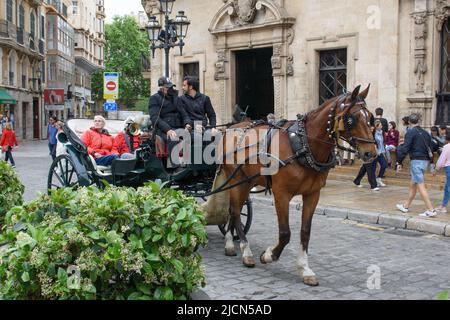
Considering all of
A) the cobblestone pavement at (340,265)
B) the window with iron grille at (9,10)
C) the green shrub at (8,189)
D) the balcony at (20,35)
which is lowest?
the cobblestone pavement at (340,265)

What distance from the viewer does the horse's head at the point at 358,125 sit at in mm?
5539

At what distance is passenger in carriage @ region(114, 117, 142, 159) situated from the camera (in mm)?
9000

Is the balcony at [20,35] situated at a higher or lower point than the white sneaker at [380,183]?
higher

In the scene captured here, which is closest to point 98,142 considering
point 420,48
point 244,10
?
point 420,48

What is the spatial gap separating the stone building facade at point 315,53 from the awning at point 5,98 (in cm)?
Answer: 1840

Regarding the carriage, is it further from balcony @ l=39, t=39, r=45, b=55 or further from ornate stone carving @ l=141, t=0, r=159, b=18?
balcony @ l=39, t=39, r=45, b=55

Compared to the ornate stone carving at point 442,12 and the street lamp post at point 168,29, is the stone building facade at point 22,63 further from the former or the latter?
the ornate stone carving at point 442,12

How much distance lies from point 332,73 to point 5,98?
26.6 meters

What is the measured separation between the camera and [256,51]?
19.4m

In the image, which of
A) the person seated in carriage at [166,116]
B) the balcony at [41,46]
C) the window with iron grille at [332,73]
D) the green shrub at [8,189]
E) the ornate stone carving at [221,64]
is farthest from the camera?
the balcony at [41,46]

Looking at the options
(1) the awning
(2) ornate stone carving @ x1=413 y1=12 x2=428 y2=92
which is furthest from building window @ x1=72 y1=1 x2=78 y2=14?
(2) ornate stone carving @ x1=413 y1=12 x2=428 y2=92

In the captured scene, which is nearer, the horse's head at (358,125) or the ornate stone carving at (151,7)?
the horse's head at (358,125)

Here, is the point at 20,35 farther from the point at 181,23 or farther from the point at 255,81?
the point at 181,23

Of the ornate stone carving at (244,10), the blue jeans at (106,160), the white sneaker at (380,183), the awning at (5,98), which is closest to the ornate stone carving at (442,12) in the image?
the white sneaker at (380,183)
